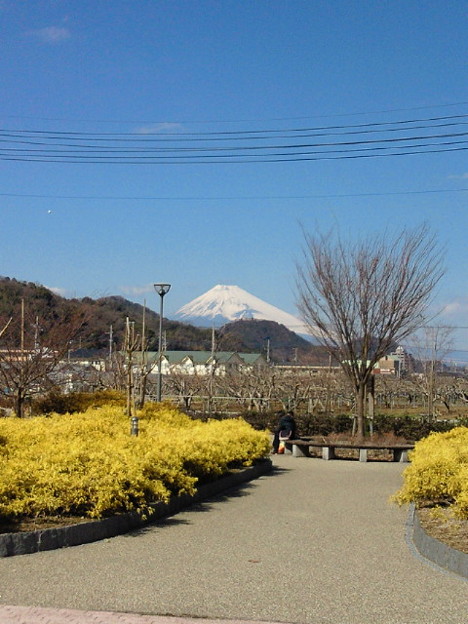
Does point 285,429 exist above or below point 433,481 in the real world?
below

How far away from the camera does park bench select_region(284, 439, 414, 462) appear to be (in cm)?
1890

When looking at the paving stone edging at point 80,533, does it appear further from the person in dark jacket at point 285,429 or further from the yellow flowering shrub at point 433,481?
the person in dark jacket at point 285,429

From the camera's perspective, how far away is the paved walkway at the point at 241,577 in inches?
226

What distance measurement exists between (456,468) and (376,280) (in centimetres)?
1254

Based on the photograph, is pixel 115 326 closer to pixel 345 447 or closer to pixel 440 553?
pixel 345 447

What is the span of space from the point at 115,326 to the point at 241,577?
41.4 meters

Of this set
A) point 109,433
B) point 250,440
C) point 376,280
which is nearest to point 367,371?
point 376,280

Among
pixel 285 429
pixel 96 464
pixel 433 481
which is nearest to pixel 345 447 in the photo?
pixel 285 429

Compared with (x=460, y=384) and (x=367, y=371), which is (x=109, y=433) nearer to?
(x=367, y=371)

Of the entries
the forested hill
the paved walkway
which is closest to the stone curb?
the paved walkway

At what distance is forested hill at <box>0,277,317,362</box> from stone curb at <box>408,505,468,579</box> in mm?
12009

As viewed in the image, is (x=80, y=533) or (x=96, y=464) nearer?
(x=80, y=533)

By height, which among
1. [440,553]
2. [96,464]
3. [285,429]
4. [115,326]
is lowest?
[440,553]

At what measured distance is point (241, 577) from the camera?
22.3ft
